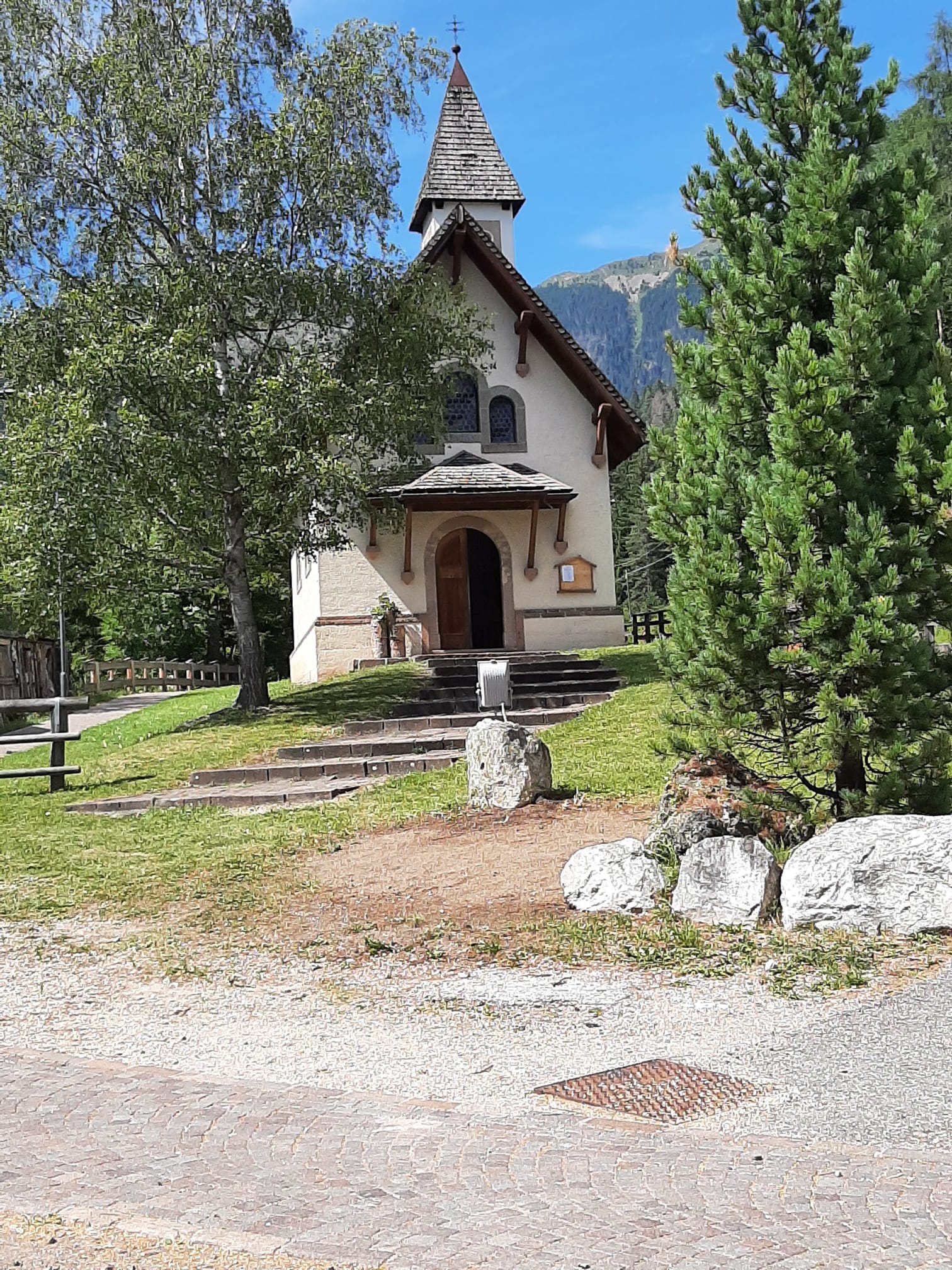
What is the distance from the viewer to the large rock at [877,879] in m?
6.76

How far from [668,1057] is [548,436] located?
22482mm

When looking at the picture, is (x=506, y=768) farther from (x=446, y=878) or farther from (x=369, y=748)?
(x=369, y=748)

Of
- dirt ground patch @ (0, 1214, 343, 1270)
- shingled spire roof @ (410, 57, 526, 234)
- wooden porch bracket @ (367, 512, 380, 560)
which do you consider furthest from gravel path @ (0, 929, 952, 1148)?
shingled spire roof @ (410, 57, 526, 234)

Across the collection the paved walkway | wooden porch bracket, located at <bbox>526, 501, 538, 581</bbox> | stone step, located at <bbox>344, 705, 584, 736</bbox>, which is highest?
wooden porch bracket, located at <bbox>526, 501, 538, 581</bbox>

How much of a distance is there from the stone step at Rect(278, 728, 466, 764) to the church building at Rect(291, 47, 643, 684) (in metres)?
9.01

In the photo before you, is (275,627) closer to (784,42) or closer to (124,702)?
(124,702)

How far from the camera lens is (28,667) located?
33812 mm

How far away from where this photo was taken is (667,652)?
332 inches

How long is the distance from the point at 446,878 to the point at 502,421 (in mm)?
19031

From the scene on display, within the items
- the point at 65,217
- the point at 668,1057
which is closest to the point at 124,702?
the point at 65,217

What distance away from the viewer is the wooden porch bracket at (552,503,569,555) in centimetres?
2598

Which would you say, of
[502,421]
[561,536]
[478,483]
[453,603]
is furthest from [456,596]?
[502,421]

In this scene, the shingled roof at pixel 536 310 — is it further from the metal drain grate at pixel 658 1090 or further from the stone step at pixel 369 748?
the metal drain grate at pixel 658 1090

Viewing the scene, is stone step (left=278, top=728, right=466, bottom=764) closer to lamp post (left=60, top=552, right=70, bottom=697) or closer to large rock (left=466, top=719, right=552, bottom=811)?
large rock (left=466, top=719, right=552, bottom=811)
